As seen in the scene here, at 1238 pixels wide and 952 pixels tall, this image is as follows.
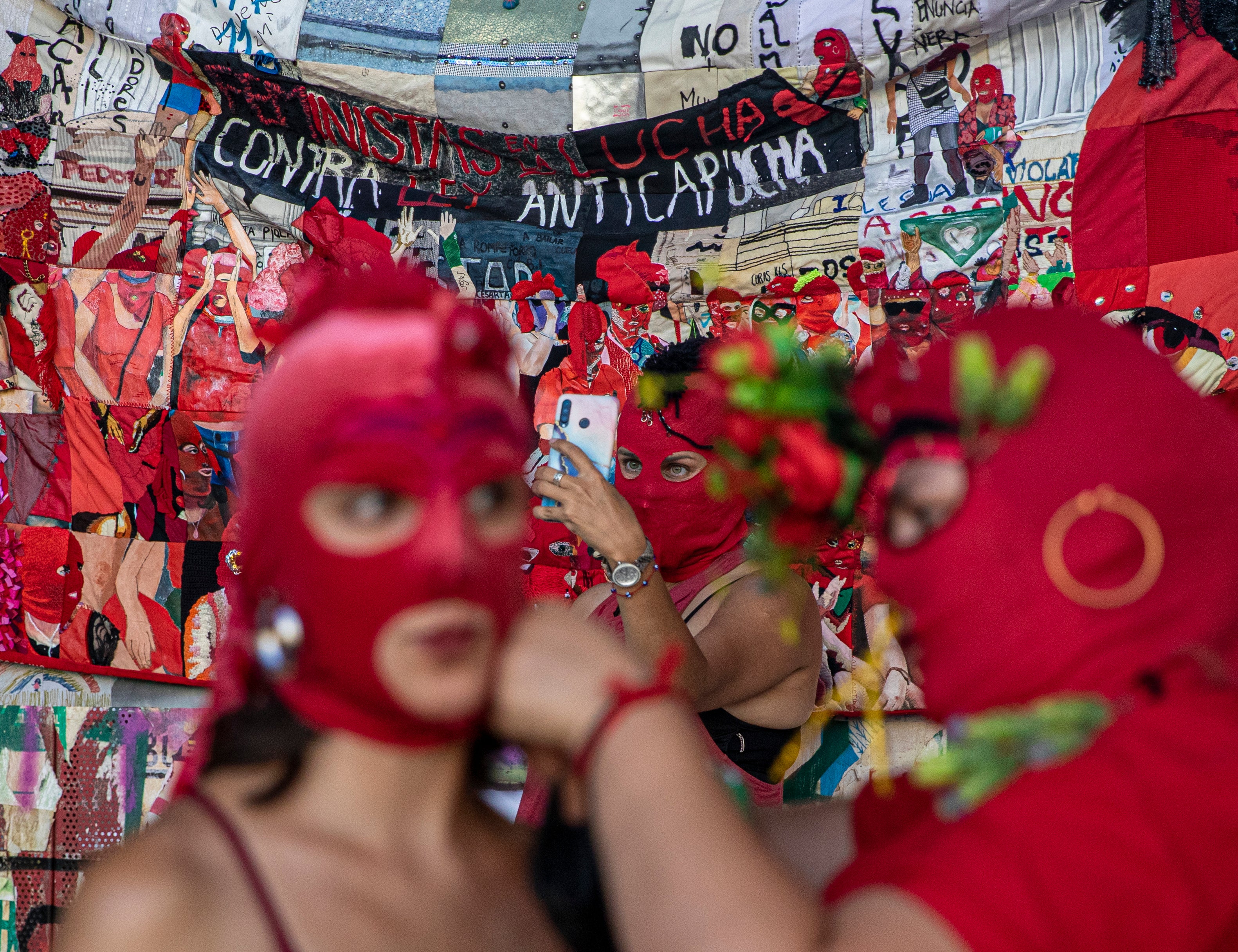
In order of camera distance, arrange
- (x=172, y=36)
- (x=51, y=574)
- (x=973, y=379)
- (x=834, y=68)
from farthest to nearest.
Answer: (x=51, y=574) → (x=172, y=36) → (x=834, y=68) → (x=973, y=379)

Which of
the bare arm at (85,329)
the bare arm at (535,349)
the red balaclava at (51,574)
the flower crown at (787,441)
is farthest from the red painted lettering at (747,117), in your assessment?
the red balaclava at (51,574)

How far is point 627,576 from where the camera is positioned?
1966 mm

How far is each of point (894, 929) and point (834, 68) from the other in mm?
2870

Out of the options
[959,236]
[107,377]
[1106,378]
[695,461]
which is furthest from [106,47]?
[1106,378]

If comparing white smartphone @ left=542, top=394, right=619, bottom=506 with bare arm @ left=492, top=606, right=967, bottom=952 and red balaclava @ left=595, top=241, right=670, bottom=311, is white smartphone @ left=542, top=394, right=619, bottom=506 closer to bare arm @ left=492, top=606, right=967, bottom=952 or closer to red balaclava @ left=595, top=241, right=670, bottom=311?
red balaclava @ left=595, top=241, right=670, bottom=311

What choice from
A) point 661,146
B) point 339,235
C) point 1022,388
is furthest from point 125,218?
point 1022,388

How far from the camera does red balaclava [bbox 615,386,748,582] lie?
2.35m

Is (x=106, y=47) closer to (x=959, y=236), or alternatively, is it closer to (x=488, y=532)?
(x=959, y=236)

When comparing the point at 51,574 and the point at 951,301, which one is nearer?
the point at 951,301

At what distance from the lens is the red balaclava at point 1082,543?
0.82m

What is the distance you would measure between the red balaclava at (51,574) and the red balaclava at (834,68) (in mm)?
3063

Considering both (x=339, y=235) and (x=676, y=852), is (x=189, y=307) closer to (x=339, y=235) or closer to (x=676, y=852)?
(x=339, y=235)

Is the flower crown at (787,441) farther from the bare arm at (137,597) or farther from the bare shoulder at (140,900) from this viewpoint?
the bare arm at (137,597)

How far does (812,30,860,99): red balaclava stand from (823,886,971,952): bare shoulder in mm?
2823
